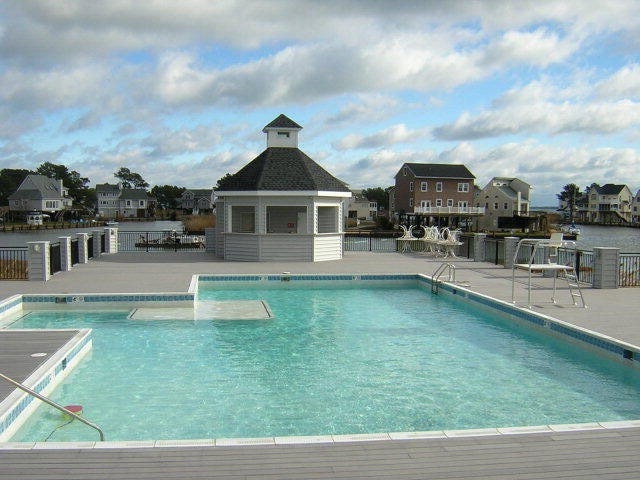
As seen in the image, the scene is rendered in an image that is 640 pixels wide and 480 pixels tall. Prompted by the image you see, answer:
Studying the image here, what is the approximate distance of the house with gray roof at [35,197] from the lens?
3711 inches

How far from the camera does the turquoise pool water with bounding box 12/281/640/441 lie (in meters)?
6.46

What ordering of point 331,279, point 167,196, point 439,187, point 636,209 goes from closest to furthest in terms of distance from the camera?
1. point 331,279
2. point 439,187
3. point 636,209
4. point 167,196

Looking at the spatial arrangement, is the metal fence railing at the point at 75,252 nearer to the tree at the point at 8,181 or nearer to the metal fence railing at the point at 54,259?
the metal fence railing at the point at 54,259

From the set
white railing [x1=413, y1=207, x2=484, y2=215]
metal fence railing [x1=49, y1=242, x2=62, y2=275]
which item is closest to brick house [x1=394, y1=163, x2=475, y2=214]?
white railing [x1=413, y1=207, x2=484, y2=215]

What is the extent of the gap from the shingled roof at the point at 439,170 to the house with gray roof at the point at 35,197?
208 feet

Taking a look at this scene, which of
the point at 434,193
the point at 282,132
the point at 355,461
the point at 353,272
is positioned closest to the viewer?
the point at 355,461

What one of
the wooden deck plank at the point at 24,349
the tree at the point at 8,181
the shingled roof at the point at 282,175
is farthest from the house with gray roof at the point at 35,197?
the wooden deck plank at the point at 24,349

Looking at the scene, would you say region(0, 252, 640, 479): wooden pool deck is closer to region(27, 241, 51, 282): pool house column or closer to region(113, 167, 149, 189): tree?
region(27, 241, 51, 282): pool house column

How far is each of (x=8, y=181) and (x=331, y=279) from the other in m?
108

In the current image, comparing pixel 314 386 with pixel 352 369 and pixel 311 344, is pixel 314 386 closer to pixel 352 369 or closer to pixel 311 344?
pixel 352 369

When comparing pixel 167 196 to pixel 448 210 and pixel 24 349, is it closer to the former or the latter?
pixel 448 210

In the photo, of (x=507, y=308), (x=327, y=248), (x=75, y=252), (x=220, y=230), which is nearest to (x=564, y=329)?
(x=507, y=308)

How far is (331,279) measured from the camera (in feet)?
53.4

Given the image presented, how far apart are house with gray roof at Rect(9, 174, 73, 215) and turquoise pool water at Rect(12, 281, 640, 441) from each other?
9240 centimetres
